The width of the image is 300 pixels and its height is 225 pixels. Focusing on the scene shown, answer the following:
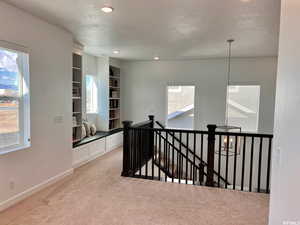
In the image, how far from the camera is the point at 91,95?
19.3 feet

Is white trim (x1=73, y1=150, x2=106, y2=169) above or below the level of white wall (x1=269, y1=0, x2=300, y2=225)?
below

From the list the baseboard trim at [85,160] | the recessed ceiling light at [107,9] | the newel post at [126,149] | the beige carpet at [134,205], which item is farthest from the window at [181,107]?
the recessed ceiling light at [107,9]

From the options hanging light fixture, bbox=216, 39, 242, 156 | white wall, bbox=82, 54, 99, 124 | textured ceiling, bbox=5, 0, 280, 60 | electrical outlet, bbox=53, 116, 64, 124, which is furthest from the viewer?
white wall, bbox=82, 54, 99, 124

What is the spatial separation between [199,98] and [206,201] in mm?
3697

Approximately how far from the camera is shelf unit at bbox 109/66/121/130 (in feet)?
20.9

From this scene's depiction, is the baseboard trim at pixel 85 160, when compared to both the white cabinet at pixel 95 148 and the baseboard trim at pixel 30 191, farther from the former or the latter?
the baseboard trim at pixel 30 191

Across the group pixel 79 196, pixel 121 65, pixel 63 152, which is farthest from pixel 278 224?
pixel 121 65

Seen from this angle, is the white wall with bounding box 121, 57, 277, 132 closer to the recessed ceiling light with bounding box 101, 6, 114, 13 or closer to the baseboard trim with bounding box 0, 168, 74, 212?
the baseboard trim with bounding box 0, 168, 74, 212

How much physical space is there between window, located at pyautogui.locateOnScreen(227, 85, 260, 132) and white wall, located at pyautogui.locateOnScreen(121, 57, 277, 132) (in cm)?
17

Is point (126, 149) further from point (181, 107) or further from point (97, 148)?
point (181, 107)

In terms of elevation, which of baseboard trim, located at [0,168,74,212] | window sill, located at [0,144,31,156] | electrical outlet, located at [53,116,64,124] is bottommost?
baseboard trim, located at [0,168,74,212]

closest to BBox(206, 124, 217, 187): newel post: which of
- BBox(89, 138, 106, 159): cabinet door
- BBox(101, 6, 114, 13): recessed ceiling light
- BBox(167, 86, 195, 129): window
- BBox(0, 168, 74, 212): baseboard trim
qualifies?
BBox(101, 6, 114, 13): recessed ceiling light

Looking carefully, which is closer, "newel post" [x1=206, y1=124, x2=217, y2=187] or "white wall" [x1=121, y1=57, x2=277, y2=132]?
"newel post" [x1=206, y1=124, x2=217, y2=187]

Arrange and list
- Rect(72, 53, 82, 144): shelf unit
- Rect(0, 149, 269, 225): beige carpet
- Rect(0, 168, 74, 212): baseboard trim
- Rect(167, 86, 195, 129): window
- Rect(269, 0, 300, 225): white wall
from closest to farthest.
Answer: Rect(269, 0, 300, 225): white wall
Rect(0, 149, 269, 225): beige carpet
Rect(0, 168, 74, 212): baseboard trim
Rect(72, 53, 82, 144): shelf unit
Rect(167, 86, 195, 129): window
